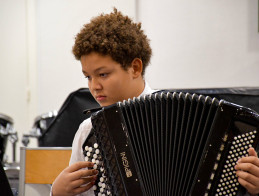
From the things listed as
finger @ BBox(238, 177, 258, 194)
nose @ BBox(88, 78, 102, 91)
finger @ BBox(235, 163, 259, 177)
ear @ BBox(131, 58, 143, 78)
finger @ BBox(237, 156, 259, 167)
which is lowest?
finger @ BBox(238, 177, 258, 194)

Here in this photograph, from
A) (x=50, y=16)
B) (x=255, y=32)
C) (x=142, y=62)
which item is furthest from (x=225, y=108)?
(x=50, y=16)

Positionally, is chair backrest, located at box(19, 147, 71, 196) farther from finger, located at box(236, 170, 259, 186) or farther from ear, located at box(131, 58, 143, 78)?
finger, located at box(236, 170, 259, 186)

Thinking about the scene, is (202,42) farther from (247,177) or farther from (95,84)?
(247,177)

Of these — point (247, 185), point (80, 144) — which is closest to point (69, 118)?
point (80, 144)

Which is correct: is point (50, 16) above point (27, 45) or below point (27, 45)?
above

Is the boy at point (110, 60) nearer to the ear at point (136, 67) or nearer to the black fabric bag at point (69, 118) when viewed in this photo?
the ear at point (136, 67)

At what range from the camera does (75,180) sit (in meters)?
1.28

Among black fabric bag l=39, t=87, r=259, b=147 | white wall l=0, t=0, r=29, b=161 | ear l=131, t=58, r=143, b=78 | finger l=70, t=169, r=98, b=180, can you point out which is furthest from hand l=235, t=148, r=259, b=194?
white wall l=0, t=0, r=29, b=161

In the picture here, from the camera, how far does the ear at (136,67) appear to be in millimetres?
1491

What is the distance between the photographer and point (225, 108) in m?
1.16

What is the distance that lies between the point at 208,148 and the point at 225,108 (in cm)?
12

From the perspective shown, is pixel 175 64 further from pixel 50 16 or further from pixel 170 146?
pixel 170 146

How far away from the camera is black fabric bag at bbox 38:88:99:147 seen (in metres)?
2.15

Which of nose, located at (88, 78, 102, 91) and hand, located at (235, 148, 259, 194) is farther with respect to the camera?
nose, located at (88, 78, 102, 91)
